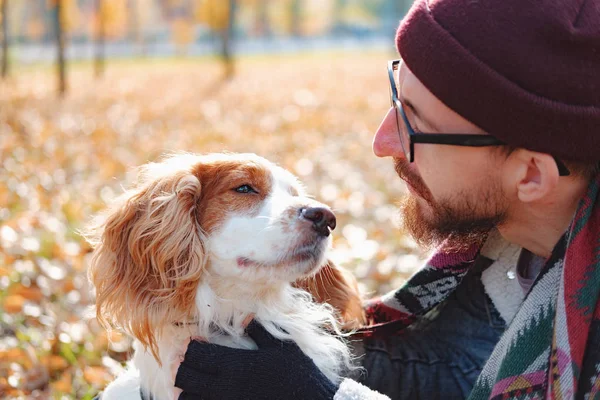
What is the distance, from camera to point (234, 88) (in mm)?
20328

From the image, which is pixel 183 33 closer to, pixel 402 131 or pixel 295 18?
pixel 295 18

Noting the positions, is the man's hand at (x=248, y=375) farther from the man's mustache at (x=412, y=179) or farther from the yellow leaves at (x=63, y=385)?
the yellow leaves at (x=63, y=385)

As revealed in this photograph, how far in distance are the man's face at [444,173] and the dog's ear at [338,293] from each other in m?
0.51

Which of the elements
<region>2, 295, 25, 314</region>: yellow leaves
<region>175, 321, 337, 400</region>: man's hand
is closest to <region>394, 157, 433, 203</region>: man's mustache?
<region>175, 321, 337, 400</region>: man's hand

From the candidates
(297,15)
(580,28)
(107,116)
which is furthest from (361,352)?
(297,15)

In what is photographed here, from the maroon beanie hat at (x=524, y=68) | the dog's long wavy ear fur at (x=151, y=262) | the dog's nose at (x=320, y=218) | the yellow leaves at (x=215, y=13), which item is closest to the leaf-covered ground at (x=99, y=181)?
the dog's long wavy ear fur at (x=151, y=262)

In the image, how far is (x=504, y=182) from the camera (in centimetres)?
245

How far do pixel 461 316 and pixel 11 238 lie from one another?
3.48 metres

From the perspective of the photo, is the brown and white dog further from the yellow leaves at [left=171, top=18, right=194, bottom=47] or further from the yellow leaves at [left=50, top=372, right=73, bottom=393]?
the yellow leaves at [left=171, top=18, right=194, bottom=47]

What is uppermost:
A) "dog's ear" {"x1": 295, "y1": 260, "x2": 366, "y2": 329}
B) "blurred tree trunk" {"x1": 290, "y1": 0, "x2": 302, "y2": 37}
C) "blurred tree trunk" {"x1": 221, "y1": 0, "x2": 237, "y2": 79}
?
"dog's ear" {"x1": 295, "y1": 260, "x2": 366, "y2": 329}

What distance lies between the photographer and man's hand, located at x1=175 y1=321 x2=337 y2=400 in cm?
236

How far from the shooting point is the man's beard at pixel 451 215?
2.51m

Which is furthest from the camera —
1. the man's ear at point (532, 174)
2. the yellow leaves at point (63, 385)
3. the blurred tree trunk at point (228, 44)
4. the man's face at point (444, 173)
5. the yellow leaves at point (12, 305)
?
the blurred tree trunk at point (228, 44)

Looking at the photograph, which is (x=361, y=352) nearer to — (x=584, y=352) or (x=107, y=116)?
(x=584, y=352)
